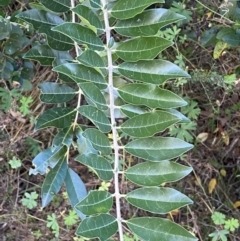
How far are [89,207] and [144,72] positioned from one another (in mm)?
295

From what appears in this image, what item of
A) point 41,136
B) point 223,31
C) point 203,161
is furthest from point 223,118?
point 41,136

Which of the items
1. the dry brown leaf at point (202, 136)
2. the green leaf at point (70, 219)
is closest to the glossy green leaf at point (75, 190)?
the green leaf at point (70, 219)

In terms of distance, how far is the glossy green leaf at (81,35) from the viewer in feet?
2.82

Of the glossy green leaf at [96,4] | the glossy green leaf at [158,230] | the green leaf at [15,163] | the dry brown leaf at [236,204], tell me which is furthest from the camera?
the dry brown leaf at [236,204]

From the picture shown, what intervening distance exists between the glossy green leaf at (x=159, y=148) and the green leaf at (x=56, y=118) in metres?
0.24

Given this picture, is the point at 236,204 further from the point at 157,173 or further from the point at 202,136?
the point at 157,173

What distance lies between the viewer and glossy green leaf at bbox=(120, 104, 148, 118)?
0.93 metres

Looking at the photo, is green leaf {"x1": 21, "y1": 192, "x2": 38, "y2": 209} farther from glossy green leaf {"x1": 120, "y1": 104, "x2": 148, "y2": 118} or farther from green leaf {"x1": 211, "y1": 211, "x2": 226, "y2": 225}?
glossy green leaf {"x1": 120, "y1": 104, "x2": 148, "y2": 118}

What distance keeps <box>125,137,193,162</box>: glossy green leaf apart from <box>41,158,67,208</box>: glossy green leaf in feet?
0.89

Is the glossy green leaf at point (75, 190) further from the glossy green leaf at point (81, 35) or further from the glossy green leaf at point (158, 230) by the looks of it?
the glossy green leaf at point (81, 35)

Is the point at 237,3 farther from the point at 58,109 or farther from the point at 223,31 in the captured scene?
the point at 58,109

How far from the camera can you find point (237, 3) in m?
1.30

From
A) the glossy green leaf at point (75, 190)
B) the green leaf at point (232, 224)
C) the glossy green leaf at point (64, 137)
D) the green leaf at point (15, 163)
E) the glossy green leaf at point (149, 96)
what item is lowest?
the green leaf at point (232, 224)

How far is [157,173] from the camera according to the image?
881 mm
